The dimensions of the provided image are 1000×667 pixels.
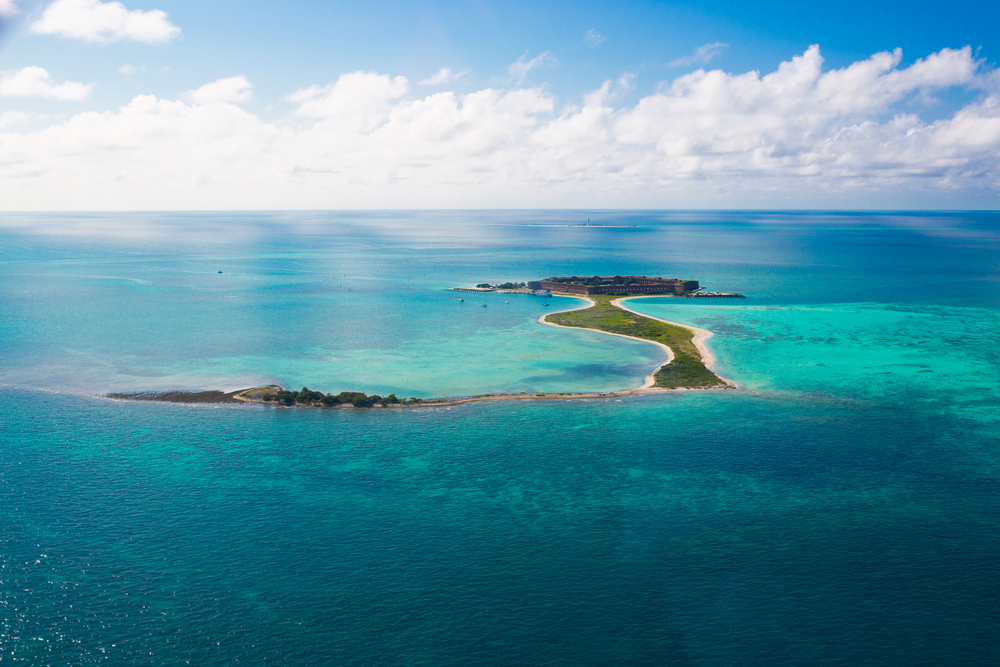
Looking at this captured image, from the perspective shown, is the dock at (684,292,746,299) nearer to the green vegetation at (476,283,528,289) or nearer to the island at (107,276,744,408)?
the island at (107,276,744,408)

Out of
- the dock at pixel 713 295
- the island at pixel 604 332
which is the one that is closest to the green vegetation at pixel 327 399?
the island at pixel 604 332

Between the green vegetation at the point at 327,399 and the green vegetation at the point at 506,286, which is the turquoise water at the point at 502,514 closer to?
the green vegetation at the point at 327,399

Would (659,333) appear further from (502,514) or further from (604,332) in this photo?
(502,514)

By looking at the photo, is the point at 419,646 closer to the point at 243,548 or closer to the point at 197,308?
the point at 243,548

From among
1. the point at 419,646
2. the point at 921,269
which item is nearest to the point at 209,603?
the point at 419,646

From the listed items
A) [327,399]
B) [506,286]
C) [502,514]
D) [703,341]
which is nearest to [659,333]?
[703,341]
